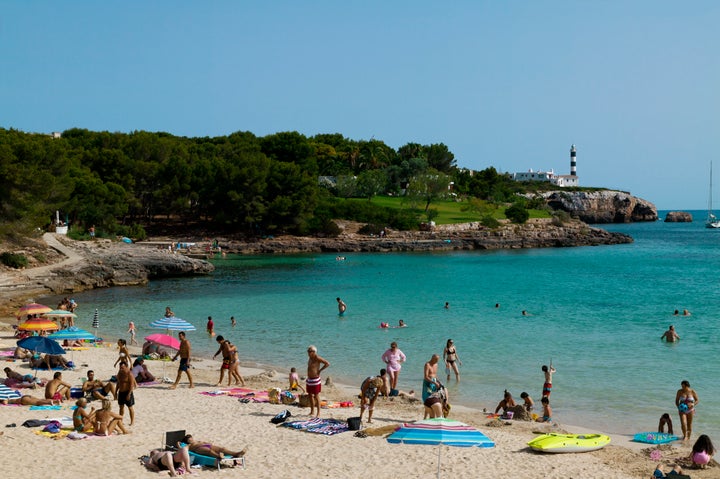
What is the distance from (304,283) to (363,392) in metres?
35.0

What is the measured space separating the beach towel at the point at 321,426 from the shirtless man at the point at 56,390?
17.9 feet

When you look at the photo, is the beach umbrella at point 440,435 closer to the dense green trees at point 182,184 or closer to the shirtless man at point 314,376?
the shirtless man at point 314,376

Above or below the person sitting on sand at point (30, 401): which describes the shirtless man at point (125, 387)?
above

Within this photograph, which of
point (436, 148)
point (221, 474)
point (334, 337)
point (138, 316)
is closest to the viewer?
point (221, 474)

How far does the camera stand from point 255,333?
2991 centimetres

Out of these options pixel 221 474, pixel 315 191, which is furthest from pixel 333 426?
pixel 315 191

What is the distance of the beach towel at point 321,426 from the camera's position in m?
14.4

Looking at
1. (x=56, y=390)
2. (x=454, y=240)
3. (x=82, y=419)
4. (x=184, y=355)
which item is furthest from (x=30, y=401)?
(x=454, y=240)

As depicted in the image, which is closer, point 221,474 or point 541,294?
point 221,474

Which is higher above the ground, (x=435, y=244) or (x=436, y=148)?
(x=436, y=148)

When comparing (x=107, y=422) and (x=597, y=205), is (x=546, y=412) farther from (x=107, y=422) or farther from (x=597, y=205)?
(x=597, y=205)

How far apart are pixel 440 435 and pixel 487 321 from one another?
2344 cm

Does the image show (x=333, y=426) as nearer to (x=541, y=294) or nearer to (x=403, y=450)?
(x=403, y=450)

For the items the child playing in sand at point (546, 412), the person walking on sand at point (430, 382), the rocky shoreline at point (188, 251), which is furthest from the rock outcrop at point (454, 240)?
the person walking on sand at point (430, 382)
